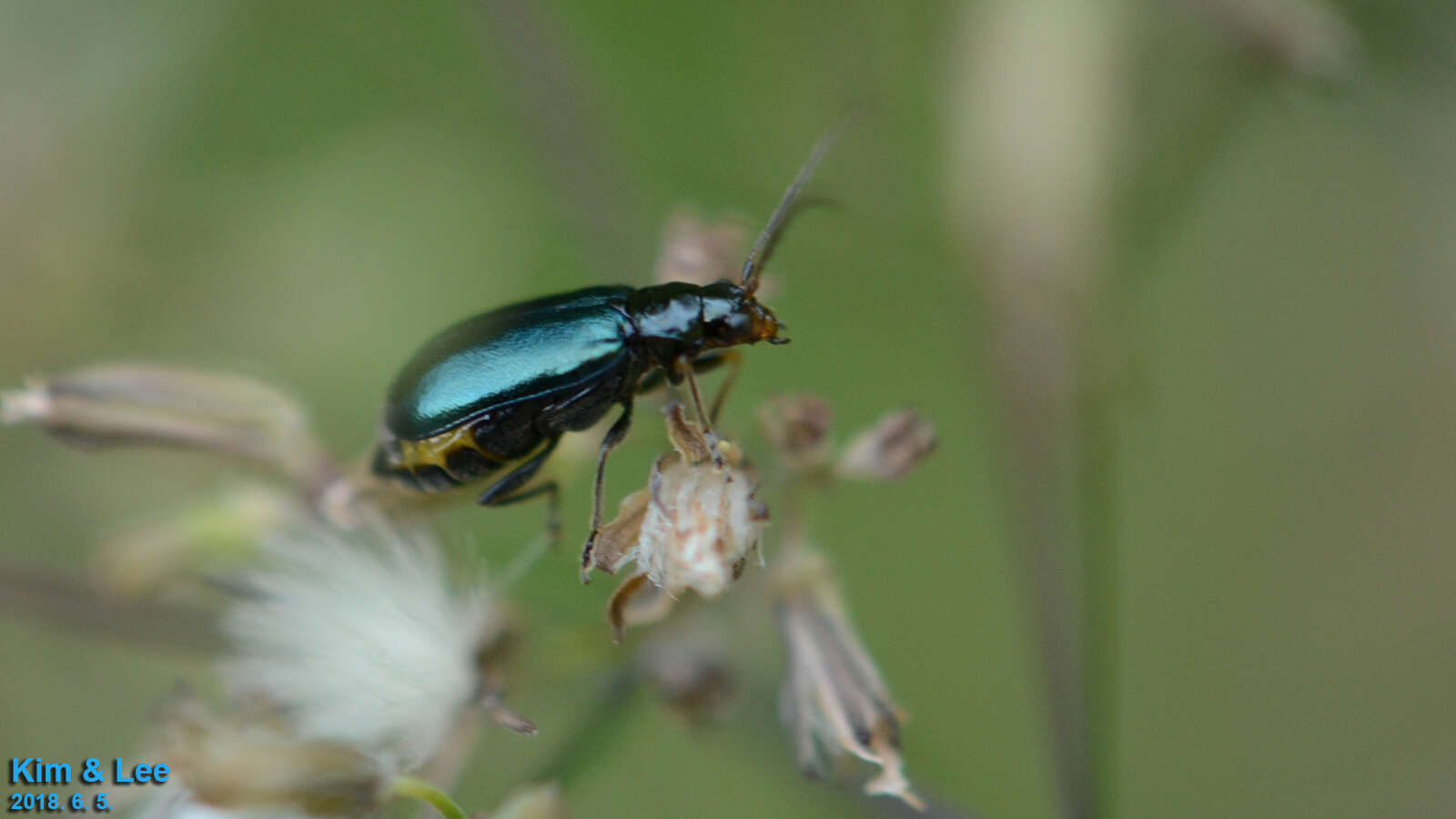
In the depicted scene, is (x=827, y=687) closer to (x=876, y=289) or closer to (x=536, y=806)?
(x=536, y=806)

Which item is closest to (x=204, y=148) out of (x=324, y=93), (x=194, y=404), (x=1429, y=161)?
(x=324, y=93)

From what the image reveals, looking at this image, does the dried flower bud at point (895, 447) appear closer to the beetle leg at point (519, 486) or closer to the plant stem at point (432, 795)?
the beetle leg at point (519, 486)

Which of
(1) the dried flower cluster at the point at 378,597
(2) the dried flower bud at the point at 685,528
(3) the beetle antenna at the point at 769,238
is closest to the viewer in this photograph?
(2) the dried flower bud at the point at 685,528

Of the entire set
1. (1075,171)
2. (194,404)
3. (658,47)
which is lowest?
(194,404)

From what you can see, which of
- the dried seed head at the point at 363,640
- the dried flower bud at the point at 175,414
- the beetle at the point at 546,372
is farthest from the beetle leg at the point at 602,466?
the dried flower bud at the point at 175,414

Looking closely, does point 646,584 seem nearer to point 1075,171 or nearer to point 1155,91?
point 1075,171

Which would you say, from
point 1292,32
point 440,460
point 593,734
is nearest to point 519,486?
point 440,460
